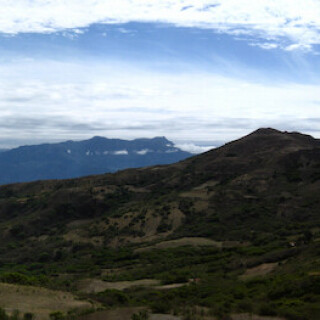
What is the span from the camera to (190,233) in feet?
195

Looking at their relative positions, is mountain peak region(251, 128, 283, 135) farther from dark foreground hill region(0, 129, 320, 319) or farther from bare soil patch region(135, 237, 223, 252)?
bare soil patch region(135, 237, 223, 252)

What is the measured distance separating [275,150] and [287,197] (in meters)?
27.7

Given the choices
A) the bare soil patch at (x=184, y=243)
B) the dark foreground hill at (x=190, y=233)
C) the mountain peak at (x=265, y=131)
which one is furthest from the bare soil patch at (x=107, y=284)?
the mountain peak at (x=265, y=131)

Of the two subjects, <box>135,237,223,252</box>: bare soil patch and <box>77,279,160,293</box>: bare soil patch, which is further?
<box>135,237,223,252</box>: bare soil patch

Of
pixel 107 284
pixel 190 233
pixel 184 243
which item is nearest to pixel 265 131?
pixel 190 233

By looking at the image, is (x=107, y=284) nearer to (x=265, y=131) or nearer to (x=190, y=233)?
(x=190, y=233)

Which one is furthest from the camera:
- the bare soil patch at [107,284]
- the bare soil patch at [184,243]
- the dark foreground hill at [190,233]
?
the bare soil patch at [184,243]

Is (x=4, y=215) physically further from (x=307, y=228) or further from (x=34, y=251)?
(x=307, y=228)

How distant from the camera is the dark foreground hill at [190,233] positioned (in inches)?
912

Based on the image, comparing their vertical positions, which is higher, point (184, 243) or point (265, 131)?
point (265, 131)

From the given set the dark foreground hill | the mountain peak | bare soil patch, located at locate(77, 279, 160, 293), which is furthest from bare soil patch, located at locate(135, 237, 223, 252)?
the mountain peak

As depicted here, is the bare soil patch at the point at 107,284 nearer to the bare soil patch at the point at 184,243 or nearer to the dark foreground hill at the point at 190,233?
the dark foreground hill at the point at 190,233

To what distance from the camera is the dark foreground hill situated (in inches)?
912

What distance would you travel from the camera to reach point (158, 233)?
209 ft
